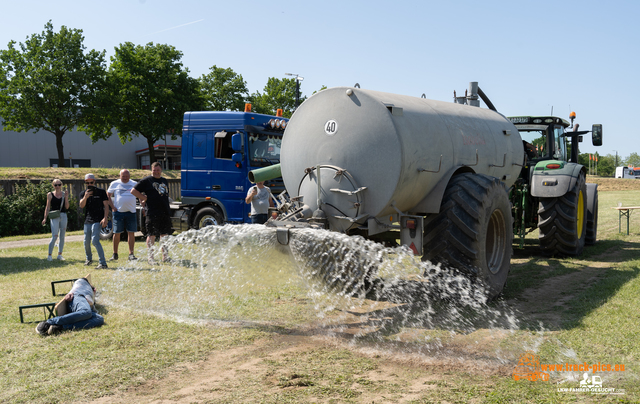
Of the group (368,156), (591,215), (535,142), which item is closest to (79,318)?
(368,156)

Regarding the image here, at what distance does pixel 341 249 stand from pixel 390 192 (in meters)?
0.84

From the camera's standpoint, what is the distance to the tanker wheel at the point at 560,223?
9117mm

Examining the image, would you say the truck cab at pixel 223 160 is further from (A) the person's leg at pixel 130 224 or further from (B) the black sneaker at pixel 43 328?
(B) the black sneaker at pixel 43 328

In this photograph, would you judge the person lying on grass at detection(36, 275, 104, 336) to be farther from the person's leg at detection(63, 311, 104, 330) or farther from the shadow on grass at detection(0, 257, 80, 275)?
the shadow on grass at detection(0, 257, 80, 275)

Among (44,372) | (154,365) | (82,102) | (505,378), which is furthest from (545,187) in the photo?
(82,102)

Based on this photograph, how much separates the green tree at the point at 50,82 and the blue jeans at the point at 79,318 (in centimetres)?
3149

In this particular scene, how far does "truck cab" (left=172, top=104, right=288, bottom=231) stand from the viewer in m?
11.4

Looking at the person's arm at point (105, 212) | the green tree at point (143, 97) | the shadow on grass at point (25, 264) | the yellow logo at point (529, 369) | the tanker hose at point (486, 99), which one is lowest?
the shadow on grass at point (25, 264)

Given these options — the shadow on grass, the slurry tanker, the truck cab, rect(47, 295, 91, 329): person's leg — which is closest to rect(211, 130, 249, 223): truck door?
the truck cab

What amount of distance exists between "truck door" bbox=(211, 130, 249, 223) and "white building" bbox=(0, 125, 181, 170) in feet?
106

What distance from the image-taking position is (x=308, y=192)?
613 cm

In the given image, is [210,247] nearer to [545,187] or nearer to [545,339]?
[545,339]

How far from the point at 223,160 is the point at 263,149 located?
94cm

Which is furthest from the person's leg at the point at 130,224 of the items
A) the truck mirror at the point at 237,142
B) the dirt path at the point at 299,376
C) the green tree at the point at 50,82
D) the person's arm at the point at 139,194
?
the green tree at the point at 50,82
